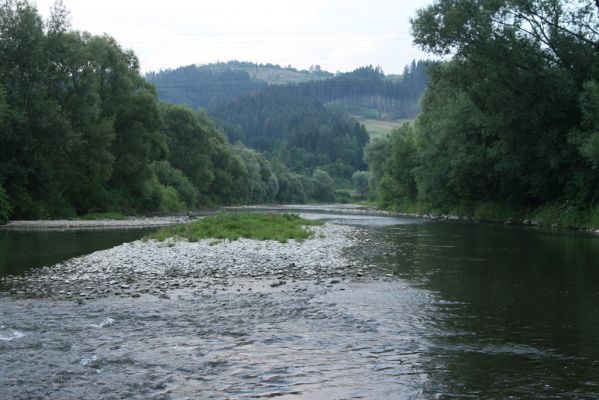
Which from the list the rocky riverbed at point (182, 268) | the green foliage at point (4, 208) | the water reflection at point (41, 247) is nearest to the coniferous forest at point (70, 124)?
the green foliage at point (4, 208)

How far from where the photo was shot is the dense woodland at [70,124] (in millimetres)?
46406

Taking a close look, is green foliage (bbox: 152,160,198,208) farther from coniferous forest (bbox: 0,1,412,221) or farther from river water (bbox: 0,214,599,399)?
river water (bbox: 0,214,599,399)

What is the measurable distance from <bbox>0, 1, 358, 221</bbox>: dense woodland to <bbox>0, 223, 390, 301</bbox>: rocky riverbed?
26.4m

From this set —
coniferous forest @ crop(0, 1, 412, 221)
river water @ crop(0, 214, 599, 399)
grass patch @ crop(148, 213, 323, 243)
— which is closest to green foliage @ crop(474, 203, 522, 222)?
grass patch @ crop(148, 213, 323, 243)

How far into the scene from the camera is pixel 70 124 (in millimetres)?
50375

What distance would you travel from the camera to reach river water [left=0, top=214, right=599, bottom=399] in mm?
7781

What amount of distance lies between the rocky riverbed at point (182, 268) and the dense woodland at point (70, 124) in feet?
86.6

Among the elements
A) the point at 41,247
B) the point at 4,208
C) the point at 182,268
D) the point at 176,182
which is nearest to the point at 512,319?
the point at 182,268

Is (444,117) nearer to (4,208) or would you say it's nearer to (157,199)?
(157,199)

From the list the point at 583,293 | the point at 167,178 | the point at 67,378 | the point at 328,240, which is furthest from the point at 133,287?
the point at 167,178

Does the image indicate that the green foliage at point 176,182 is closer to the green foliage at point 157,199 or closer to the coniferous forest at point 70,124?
the green foliage at point 157,199

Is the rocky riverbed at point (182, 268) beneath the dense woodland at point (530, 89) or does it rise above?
beneath

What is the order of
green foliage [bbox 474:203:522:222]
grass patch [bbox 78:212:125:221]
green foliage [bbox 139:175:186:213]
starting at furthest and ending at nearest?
green foliage [bbox 139:175:186:213]
grass patch [bbox 78:212:125:221]
green foliage [bbox 474:203:522:222]

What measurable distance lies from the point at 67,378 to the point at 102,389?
2.43 feet
